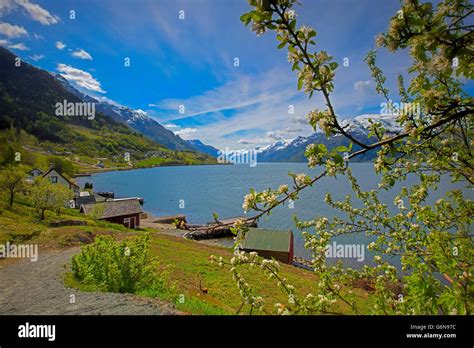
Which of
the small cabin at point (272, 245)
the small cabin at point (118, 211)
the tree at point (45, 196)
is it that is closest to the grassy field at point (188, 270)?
the tree at point (45, 196)

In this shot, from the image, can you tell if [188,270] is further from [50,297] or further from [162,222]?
[162,222]

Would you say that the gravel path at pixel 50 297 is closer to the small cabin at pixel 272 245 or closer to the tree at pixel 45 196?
the tree at pixel 45 196

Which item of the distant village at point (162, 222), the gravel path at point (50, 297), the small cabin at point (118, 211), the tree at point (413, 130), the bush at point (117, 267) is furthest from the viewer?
the small cabin at point (118, 211)

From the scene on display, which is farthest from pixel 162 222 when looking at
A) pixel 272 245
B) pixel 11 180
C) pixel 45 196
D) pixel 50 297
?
pixel 50 297

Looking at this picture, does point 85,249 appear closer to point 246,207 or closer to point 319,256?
point 319,256

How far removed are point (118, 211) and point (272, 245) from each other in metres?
28.4

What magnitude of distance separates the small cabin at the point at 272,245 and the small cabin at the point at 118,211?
23.8 metres

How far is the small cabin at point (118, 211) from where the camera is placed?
43.9m

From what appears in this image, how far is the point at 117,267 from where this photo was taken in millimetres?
8344

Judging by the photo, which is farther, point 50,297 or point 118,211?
point 118,211

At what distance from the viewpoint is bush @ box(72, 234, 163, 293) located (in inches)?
320

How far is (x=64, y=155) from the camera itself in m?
186
